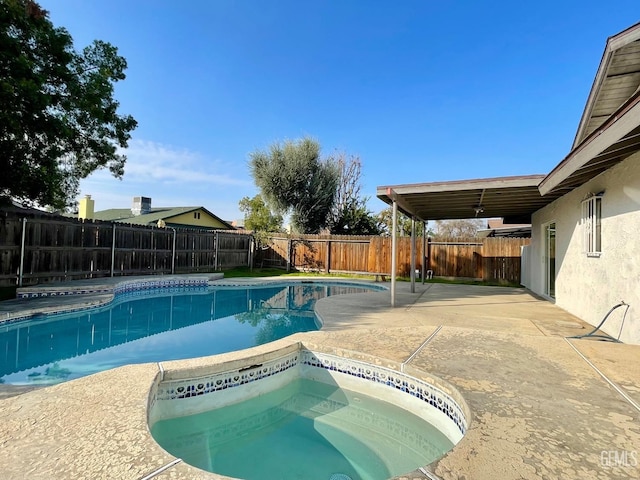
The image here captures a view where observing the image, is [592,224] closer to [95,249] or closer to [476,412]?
[476,412]

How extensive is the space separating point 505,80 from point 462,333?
1288 cm

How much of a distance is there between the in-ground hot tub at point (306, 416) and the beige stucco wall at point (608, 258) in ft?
11.2

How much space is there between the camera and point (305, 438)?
3.22 meters

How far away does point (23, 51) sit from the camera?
8.07 meters

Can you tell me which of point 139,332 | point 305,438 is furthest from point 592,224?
point 139,332

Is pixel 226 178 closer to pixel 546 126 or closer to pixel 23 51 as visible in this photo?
pixel 23 51

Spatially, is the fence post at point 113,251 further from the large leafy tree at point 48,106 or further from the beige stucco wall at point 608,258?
the beige stucco wall at point 608,258

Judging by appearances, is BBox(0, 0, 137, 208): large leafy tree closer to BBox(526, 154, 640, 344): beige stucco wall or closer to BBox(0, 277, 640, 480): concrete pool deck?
BBox(0, 277, 640, 480): concrete pool deck

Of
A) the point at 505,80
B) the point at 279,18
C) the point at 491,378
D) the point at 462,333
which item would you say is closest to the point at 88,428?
the point at 491,378

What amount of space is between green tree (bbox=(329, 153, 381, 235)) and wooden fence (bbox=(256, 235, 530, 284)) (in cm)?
567

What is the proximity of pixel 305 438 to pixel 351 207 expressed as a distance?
20742 millimetres

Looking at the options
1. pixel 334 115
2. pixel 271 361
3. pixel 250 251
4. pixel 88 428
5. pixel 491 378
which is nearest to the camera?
pixel 88 428

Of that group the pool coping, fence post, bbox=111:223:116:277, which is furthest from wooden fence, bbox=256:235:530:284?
fence post, bbox=111:223:116:277

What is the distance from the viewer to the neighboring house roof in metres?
24.3
